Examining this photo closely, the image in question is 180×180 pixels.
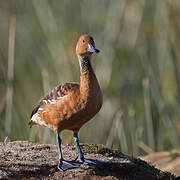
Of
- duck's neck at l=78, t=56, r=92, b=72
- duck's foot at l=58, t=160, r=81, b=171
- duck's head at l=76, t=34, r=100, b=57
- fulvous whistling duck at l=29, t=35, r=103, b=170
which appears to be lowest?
duck's foot at l=58, t=160, r=81, b=171

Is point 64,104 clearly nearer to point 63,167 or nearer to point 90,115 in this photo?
point 90,115

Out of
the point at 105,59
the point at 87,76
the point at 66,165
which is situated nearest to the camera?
the point at 66,165

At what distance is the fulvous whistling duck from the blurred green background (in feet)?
9.31

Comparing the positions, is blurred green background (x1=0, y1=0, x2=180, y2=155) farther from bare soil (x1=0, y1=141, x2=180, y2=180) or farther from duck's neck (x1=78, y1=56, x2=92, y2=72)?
duck's neck (x1=78, y1=56, x2=92, y2=72)

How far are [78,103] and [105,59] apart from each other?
4.50 m

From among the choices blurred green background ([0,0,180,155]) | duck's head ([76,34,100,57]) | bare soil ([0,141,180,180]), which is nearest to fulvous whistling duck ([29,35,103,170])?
duck's head ([76,34,100,57])

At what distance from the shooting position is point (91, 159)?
14.7 ft

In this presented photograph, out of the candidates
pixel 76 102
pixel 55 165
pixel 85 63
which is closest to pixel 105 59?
pixel 85 63

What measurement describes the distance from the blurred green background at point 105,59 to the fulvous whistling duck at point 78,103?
112 inches

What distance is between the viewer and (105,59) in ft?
28.5

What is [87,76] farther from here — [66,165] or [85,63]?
[66,165]

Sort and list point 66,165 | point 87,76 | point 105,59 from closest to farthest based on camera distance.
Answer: point 66,165, point 87,76, point 105,59

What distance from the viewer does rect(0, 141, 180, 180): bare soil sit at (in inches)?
160

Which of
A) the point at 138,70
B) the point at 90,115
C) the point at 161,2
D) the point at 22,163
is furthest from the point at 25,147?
the point at 138,70
